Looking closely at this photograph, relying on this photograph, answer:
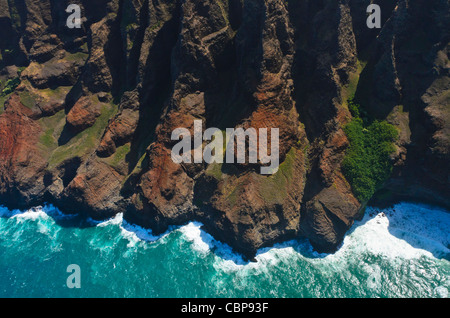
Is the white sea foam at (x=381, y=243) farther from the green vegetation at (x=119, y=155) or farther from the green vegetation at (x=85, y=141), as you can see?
the green vegetation at (x=85, y=141)

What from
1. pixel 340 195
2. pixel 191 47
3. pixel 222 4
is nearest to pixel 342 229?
pixel 340 195

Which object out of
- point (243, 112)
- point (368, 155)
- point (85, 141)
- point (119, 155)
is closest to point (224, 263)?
point (243, 112)

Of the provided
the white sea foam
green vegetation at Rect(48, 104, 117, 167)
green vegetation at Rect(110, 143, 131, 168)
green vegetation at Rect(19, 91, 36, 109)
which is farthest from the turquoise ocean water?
green vegetation at Rect(19, 91, 36, 109)

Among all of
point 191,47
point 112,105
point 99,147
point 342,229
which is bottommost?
point 342,229

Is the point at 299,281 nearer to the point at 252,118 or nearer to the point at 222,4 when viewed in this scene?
the point at 252,118

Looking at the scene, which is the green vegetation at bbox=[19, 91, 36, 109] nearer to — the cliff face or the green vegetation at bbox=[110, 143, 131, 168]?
the cliff face
